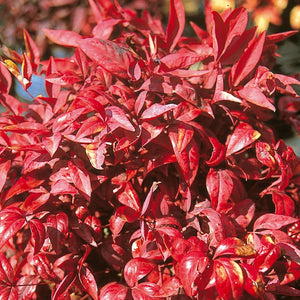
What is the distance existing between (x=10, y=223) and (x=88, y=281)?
0.21 meters

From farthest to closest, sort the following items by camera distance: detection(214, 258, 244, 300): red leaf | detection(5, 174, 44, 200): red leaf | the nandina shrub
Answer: detection(5, 174, 44, 200): red leaf, the nandina shrub, detection(214, 258, 244, 300): red leaf

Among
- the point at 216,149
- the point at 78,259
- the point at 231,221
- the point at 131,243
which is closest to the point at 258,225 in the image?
the point at 231,221

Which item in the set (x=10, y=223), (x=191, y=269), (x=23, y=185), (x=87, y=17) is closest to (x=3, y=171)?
(x=23, y=185)

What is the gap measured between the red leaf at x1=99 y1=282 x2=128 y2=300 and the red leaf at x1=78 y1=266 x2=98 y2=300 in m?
0.02

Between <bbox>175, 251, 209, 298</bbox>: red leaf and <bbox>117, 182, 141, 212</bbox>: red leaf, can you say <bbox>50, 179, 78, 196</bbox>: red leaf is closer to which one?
<bbox>117, 182, 141, 212</bbox>: red leaf

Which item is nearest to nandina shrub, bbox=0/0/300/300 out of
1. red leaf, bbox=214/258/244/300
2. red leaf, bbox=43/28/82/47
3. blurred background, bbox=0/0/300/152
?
red leaf, bbox=214/258/244/300

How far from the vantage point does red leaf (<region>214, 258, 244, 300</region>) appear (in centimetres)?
65

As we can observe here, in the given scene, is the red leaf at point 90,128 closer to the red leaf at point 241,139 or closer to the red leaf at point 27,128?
the red leaf at point 27,128

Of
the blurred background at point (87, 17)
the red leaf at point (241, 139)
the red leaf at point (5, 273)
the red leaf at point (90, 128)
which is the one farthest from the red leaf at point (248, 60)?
the blurred background at point (87, 17)

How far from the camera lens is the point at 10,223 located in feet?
2.43

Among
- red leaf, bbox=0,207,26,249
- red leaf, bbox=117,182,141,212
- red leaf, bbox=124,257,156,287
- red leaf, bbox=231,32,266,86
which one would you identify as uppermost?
red leaf, bbox=231,32,266,86

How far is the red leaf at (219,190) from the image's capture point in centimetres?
84

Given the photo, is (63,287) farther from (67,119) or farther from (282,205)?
(282,205)

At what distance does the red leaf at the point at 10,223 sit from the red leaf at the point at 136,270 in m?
0.24
